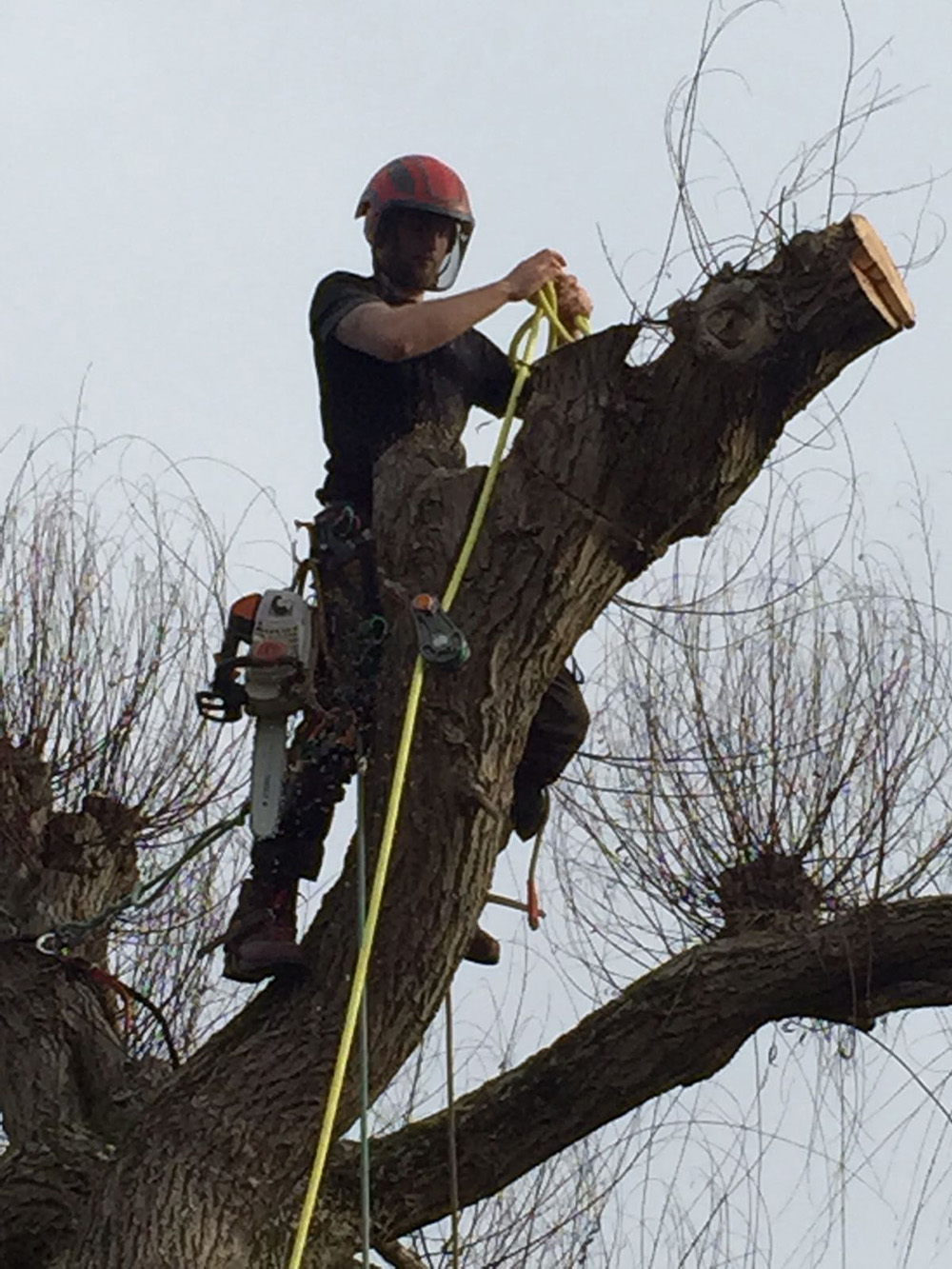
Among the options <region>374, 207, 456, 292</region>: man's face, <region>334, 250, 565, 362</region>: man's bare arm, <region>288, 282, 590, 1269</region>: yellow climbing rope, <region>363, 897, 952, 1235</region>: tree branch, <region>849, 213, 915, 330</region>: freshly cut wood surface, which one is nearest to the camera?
<region>288, 282, 590, 1269</region>: yellow climbing rope

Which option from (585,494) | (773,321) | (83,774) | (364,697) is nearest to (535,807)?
(364,697)

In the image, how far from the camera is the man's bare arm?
3936 mm

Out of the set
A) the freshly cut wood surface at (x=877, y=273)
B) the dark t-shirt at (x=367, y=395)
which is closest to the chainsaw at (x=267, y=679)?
the dark t-shirt at (x=367, y=395)

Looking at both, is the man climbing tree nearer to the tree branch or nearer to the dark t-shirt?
the dark t-shirt

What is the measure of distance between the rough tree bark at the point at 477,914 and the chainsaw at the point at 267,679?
6.2 inches

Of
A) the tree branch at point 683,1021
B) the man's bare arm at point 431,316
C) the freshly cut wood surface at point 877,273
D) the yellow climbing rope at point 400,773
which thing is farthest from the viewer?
the tree branch at point 683,1021

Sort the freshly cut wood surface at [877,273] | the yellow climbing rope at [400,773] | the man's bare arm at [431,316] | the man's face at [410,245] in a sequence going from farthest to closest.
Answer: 1. the man's face at [410,245]
2. the man's bare arm at [431,316]
3. the freshly cut wood surface at [877,273]
4. the yellow climbing rope at [400,773]

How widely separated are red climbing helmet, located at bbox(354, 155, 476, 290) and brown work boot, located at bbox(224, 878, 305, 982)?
48.3 inches

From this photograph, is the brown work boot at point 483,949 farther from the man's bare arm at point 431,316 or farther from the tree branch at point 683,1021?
the man's bare arm at point 431,316

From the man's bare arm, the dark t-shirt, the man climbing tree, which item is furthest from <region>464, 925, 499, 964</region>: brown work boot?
the man's bare arm

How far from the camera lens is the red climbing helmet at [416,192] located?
4.30 metres

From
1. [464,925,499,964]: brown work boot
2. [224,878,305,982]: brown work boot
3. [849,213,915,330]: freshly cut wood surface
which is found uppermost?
[849,213,915,330]: freshly cut wood surface

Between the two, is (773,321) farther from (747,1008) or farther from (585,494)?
(747,1008)

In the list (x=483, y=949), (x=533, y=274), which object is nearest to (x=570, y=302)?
(x=533, y=274)
